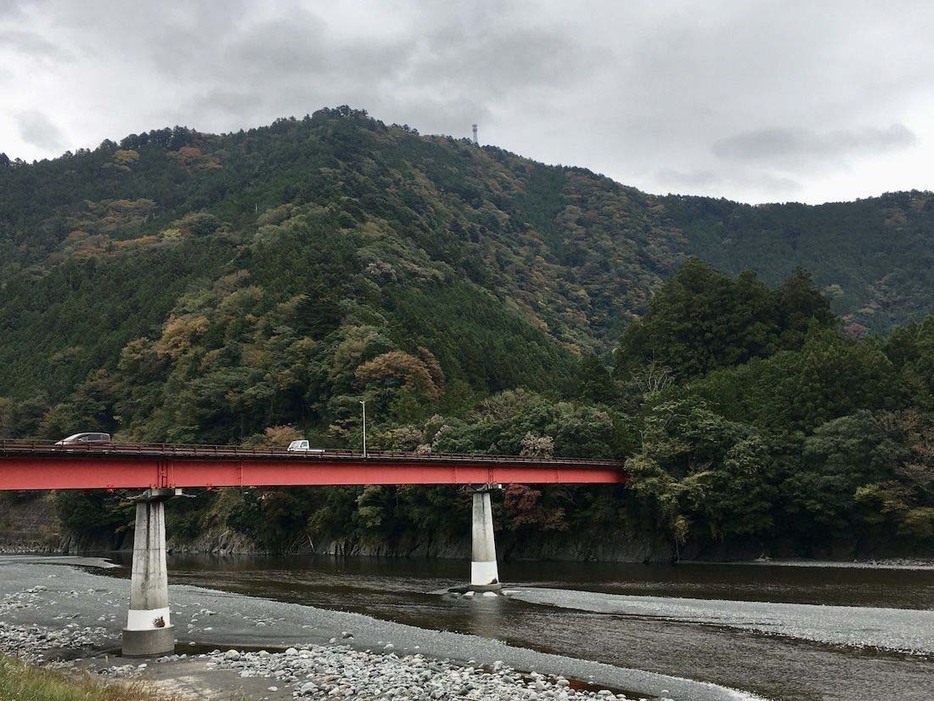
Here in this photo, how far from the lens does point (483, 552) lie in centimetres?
6512

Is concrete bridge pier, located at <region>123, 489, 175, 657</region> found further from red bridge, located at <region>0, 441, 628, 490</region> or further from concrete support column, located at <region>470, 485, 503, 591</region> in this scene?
concrete support column, located at <region>470, 485, 503, 591</region>

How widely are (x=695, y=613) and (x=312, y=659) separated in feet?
69.9

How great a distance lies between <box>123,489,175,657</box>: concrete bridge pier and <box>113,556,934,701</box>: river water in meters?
12.7

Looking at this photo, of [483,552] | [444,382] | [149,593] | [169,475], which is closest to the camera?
[149,593]

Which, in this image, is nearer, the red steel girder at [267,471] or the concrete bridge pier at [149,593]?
the concrete bridge pier at [149,593]

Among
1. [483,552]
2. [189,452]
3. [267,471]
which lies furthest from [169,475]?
[483,552]

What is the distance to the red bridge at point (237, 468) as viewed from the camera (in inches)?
1663

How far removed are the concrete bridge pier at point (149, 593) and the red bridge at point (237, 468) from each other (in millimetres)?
2298

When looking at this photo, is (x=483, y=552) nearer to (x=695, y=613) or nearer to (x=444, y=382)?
(x=695, y=613)

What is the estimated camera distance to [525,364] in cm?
14912

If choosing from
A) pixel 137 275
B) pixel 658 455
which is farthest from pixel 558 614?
pixel 137 275

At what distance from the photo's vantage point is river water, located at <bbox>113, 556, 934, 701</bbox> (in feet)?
107

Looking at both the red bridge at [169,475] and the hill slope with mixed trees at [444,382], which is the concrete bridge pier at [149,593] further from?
the hill slope with mixed trees at [444,382]

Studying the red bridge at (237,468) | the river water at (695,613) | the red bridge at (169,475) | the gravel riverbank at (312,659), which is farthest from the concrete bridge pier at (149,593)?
the river water at (695,613)
